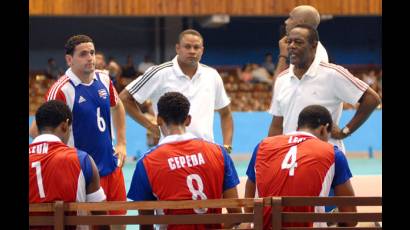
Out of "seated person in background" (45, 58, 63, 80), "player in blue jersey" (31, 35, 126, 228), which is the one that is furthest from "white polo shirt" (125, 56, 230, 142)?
"seated person in background" (45, 58, 63, 80)

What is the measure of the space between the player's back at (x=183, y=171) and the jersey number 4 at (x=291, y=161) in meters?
0.44

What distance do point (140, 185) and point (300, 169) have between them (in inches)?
40.5

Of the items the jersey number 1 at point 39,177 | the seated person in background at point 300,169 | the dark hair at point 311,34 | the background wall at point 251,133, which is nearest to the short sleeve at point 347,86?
the dark hair at point 311,34

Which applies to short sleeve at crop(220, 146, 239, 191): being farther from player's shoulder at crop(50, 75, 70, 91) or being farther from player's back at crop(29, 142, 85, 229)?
player's shoulder at crop(50, 75, 70, 91)

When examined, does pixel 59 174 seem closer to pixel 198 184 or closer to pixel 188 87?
pixel 198 184

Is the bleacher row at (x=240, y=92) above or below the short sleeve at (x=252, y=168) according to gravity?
above

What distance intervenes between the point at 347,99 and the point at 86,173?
2.60 m

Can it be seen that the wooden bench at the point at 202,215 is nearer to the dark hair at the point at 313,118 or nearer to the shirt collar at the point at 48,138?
the shirt collar at the point at 48,138

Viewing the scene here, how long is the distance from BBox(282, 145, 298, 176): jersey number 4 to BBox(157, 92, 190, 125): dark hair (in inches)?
28.2

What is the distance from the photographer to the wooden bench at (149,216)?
5418 millimetres

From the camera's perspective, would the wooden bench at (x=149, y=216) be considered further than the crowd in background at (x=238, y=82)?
No

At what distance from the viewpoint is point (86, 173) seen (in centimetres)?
586
